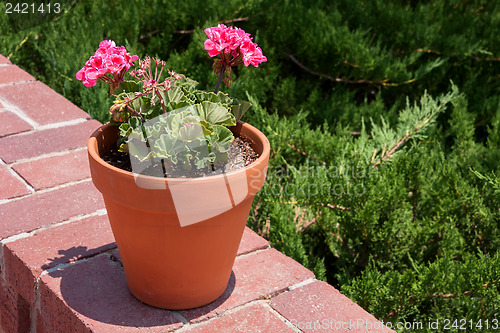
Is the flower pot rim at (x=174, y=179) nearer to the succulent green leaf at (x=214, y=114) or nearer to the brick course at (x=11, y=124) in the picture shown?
the succulent green leaf at (x=214, y=114)

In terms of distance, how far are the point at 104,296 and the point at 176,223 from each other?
0.38 m

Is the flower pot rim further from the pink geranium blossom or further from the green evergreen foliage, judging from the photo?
the green evergreen foliage

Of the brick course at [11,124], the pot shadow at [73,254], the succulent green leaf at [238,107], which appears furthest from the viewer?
the brick course at [11,124]

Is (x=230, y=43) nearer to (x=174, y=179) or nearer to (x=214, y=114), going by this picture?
(x=214, y=114)

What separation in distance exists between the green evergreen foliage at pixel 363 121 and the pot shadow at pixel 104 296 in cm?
64

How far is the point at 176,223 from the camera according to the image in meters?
1.41

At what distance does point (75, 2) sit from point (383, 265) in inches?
108

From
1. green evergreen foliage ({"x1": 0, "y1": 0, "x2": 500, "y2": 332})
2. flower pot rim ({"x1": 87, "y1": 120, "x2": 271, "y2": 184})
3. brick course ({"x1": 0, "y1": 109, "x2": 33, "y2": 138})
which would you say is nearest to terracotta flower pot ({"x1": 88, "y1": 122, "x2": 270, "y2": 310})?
flower pot rim ({"x1": 87, "y1": 120, "x2": 271, "y2": 184})

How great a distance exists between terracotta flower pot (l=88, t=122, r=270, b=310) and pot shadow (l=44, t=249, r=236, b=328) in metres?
0.03

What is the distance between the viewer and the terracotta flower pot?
4.49ft

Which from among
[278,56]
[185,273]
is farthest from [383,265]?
[278,56]

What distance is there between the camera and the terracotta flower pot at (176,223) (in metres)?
1.37

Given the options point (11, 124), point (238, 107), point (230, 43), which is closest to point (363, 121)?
point (238, 107)

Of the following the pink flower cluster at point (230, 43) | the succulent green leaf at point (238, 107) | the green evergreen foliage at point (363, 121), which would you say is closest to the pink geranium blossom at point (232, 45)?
the pink flower cluster at point (230, 43)
